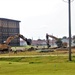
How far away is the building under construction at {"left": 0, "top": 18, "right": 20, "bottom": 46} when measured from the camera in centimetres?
15021

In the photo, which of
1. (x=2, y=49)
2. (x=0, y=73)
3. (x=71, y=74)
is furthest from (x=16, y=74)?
(x=2, y=49)

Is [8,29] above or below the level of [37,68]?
above

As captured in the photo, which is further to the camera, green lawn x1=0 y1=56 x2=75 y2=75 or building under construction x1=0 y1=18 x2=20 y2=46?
building under construction x1=0 y1=18 x2=20 y2=46

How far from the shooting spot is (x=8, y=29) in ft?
515

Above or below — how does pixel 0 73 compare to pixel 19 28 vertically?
below

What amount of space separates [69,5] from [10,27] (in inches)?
4403

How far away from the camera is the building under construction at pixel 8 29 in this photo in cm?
15021

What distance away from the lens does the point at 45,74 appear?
2662 centimetres

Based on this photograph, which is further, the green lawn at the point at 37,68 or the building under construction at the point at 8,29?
the building under construction at the point at 8,29

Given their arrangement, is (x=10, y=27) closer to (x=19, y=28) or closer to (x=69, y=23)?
(x=19, y=28)

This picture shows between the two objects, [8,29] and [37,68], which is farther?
[8,29]

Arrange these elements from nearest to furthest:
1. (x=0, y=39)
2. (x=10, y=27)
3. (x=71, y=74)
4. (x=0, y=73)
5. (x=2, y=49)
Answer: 1. (x=71, y=74)
2. (x=0, y=73)
3. (x=2, y=49)
4. (x=0, y=39)
5. (x=10, y=27)

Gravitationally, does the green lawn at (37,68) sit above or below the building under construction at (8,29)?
below

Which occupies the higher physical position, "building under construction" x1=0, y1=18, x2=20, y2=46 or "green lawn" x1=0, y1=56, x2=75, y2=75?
"building under construction" x1=0, y1=18, x2=20, y2=46
